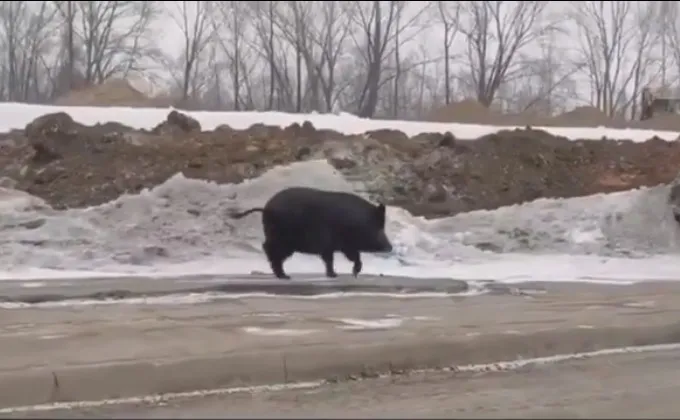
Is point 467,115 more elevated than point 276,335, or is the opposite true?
point 467,115

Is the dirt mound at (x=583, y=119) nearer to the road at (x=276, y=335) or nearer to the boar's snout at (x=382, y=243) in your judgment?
the boar's snout at (x=382, y=243)

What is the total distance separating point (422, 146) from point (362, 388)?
16.7 meters

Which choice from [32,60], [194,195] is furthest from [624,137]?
[32,60]

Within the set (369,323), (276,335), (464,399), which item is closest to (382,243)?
(369,323)

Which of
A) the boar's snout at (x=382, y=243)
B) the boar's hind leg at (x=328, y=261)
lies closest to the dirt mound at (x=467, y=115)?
the boar's snout at (x=382, y=243)

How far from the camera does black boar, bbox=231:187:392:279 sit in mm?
15062

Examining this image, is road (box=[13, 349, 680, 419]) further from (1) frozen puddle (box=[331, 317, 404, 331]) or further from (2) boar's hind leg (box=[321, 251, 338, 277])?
(2) boar's hind leg (box=[321, 251, 338, 277])

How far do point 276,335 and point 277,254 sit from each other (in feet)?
18.1

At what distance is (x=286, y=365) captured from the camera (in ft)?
28.4

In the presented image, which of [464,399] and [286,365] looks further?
[286,365]

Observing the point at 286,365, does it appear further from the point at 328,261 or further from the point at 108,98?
the point at 108,98

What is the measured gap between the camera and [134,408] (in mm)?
7367

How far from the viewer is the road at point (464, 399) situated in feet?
23.5

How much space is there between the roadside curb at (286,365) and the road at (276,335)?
0.01 m
